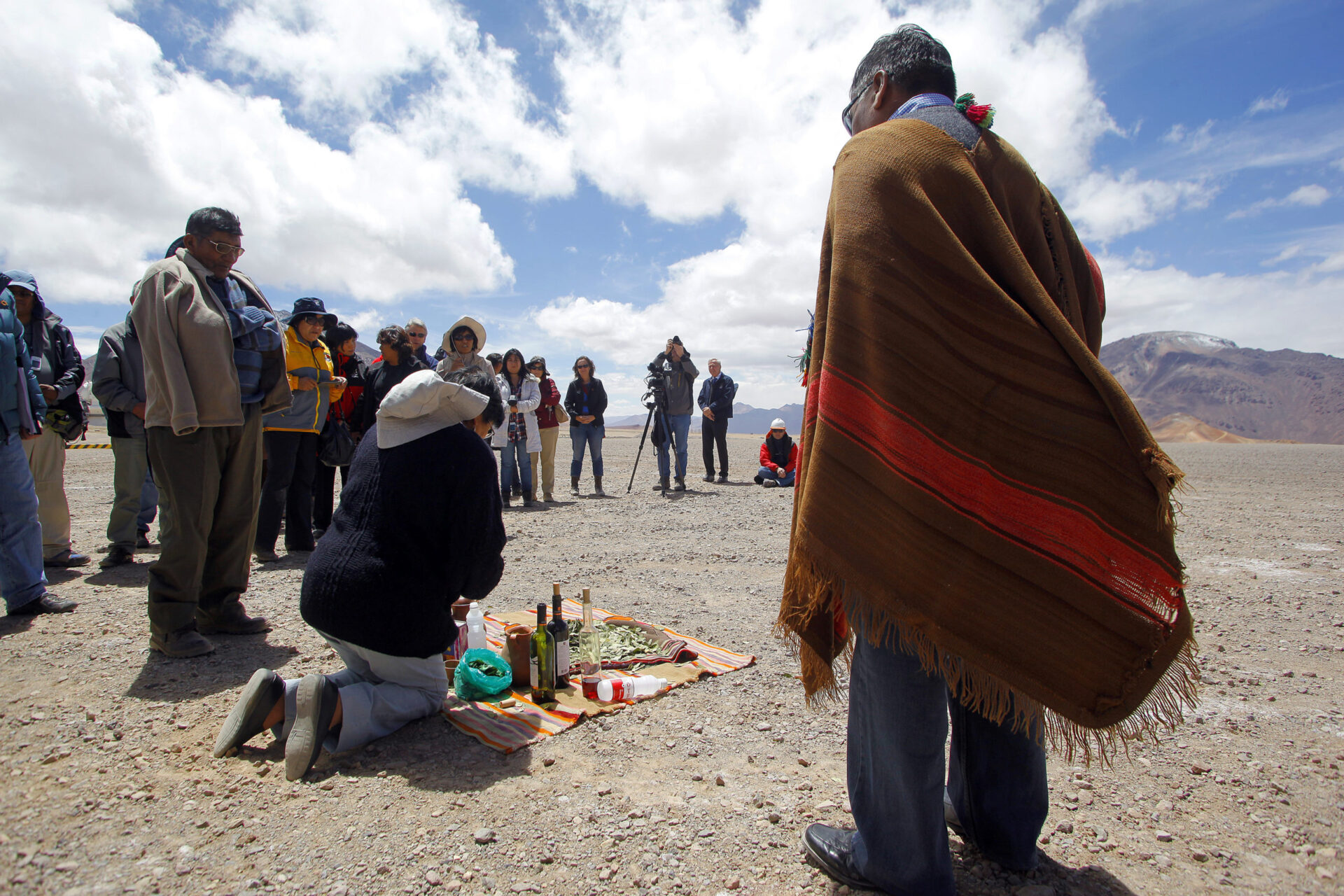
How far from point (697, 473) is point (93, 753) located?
12.7m

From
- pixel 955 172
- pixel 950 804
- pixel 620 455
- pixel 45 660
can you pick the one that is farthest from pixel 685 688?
pixel 620 455

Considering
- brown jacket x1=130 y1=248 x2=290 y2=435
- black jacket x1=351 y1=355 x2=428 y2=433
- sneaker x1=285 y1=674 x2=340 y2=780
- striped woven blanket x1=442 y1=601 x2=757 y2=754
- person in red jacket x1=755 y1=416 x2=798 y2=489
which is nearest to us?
sneaker x1=285 y1=674 x2=340 y2=780

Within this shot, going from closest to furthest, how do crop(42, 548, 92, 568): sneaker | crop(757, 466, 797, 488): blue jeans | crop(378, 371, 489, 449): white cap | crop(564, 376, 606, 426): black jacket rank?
crop(378, 371, 489, 449): white cap → crop(42, 548, 92, 568): sneaker → crop(564, 376, 606, 426): black jacket → crop(757, 466, 797, 488): blue jeans

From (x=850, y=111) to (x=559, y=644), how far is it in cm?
246

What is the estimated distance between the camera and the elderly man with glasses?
10.9ft

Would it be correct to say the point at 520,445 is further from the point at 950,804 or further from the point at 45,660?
the point at 950,804

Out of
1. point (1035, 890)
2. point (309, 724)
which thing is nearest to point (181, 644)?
point (309, 724)

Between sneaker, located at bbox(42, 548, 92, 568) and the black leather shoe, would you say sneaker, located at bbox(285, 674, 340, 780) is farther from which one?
sneaker, located at bbox(42, 548, 92, 568)

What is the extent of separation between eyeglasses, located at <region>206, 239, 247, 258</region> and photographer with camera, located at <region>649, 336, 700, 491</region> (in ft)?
24.6

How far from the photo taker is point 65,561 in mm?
5289

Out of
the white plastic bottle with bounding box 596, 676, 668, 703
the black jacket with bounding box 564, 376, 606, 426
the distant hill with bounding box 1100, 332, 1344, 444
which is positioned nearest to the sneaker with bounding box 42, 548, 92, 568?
the white plastic bottle with bounding box 596, 676, 668, 703

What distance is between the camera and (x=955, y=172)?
1447 millimetres

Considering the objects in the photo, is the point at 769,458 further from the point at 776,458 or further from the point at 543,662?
the point at 543,662

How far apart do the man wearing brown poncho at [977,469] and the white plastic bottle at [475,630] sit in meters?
2.37
